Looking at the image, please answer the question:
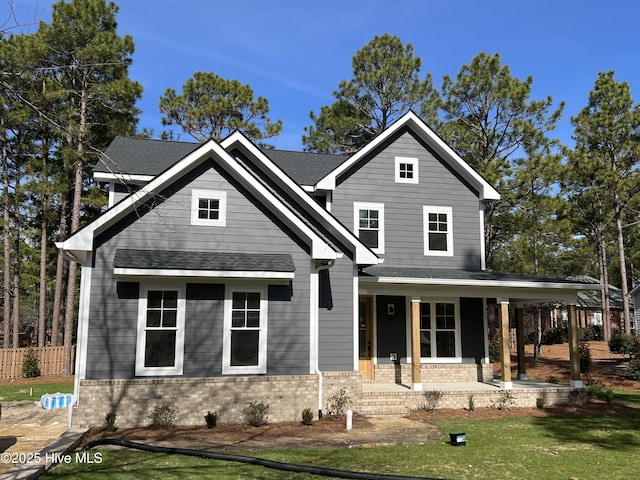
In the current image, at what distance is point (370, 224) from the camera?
51.5 ft

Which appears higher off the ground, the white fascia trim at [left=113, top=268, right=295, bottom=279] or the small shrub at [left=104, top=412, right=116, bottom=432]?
the white fascia trim at [left=113, top=268, right=295, bottom=279]

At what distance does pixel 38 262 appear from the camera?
30703 millimetres

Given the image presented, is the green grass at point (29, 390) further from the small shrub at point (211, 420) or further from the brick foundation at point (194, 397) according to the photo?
the small shrub at point (211, 420)

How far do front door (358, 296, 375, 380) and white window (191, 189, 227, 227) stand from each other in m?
5.51

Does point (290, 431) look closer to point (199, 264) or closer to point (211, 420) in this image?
point (211, 420)

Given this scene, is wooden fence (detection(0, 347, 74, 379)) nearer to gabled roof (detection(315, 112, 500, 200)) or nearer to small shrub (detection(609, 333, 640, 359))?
gabled roof (detection(315, 112, 500, 200))

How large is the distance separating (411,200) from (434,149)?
6.49 ft

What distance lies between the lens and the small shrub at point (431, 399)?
12.7 m

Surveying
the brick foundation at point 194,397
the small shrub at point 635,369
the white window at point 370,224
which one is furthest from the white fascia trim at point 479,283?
the small shrub at point 635,369

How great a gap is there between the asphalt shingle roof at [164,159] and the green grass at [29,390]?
23.1 feet

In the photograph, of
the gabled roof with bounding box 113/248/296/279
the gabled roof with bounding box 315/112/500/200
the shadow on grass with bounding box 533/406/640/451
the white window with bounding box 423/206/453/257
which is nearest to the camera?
the shadow on grass with bounding box 533/406/640/451

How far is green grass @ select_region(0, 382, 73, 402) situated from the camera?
14566mm

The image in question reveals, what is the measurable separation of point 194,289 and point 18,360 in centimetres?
1431

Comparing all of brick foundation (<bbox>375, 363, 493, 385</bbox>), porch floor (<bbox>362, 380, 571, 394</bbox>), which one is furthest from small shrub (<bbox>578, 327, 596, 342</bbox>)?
brick foundation (<bbox>375, 363, 493, 385</bbox>)
